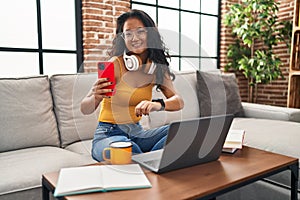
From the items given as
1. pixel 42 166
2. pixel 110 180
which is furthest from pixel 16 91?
pixel 110 180

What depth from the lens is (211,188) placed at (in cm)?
87

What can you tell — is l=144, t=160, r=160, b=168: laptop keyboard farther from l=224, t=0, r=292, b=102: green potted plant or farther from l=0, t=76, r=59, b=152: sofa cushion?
l=224, t=0, r=292, b=102: green potted plant

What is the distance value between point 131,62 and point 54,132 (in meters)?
0.84

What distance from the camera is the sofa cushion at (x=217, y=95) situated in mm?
2340

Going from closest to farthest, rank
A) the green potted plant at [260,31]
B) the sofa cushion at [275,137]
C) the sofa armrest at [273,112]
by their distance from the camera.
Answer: the sofa cushion at [275,137] → the sofa armrest at [273,112] → the green potted plant at [260,31]

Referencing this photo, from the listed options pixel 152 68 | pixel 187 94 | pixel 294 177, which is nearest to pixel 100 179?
pixel 152 68

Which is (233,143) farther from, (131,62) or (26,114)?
(26,114)

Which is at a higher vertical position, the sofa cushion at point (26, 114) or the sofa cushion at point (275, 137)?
the sofa cushion at point (26, 114)

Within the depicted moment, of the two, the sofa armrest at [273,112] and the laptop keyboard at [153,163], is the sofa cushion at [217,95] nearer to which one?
the sofa armrest at [273,112]

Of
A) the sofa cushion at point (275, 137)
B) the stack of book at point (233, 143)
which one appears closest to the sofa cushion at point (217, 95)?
the sofa cushion at point (275, 137)

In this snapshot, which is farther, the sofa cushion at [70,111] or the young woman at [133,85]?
the sofa cushion at [70,111]

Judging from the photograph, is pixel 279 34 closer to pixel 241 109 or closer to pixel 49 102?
pixel 241 109

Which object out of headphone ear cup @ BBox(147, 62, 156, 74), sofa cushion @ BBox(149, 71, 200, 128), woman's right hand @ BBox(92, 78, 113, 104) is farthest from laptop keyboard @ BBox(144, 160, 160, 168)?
sofa cushion @ BBox(149, 71, 200, 128)

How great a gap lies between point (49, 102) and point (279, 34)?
276 centimetres
